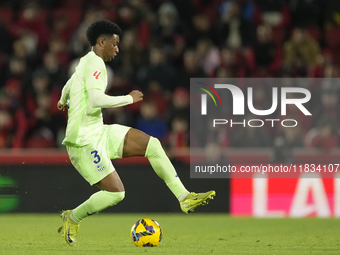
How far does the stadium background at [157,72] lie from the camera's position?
425 inches

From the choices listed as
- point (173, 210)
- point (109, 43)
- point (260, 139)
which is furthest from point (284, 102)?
point (109, 43)

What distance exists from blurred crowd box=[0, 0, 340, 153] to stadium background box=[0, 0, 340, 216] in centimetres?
2

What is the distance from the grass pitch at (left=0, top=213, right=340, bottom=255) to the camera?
20.7 feet

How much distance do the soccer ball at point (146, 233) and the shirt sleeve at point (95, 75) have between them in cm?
137

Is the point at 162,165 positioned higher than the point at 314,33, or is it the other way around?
the point at 314,33

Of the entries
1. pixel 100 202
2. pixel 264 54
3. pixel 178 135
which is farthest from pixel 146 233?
pixel 264 54

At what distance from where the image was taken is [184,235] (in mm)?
8023

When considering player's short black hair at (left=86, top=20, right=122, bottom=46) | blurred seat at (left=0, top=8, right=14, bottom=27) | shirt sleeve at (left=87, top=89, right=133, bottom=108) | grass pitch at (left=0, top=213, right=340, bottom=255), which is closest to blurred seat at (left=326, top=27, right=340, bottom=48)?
grass pitch at (left=0, top=213, right=340, bottom=255)

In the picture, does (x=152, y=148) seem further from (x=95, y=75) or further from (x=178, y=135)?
(x=178, y=135)

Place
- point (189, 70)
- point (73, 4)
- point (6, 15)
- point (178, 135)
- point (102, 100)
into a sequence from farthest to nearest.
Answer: point (73, 4), point (6, 15), point (189, 70), point (178, 135), point (102, 100)

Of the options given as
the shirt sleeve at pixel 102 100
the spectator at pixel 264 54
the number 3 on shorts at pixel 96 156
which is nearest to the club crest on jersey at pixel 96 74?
the shirt sleeve at pixel 102 100

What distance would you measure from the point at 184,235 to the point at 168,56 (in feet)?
17.7

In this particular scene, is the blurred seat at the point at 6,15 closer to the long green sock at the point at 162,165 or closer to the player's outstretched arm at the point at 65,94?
the player's outstretched arm at the point at 65,94

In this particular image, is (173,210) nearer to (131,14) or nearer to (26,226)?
(26,226)
